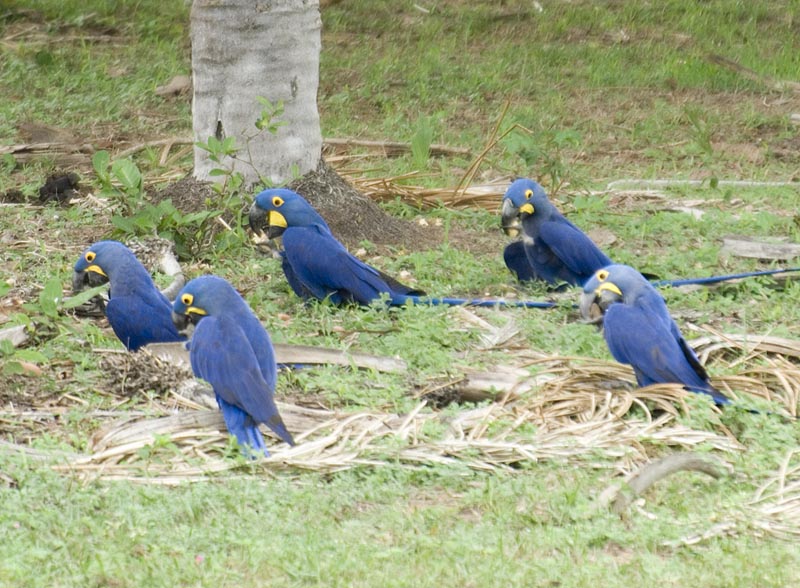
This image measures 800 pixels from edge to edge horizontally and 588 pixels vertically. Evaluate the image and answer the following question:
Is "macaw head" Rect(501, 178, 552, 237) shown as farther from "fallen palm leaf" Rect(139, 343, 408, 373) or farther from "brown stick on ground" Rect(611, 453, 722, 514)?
"brown stick on ground" Rect(611, 453, 722, 514)

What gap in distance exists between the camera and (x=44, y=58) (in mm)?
10859

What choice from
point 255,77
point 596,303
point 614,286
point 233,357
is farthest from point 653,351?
point 255,77

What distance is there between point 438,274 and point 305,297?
2.68ft

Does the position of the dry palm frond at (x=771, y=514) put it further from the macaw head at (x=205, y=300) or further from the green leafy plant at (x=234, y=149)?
the green leafy plant at (x=234, y=149)

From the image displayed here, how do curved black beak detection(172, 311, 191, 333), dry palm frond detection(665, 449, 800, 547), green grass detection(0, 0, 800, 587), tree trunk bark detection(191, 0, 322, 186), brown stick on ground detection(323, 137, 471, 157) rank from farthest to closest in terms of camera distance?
brown stick on ground detection(323, 137, 471, 157) < tree trunk bark detection(191, 0, 322, 186) < curved black beak detection(172, 311, 191, 333) < dry palm frond detection(665, 449, 800, 547) < green grass detection(0, 0, 800, 587)

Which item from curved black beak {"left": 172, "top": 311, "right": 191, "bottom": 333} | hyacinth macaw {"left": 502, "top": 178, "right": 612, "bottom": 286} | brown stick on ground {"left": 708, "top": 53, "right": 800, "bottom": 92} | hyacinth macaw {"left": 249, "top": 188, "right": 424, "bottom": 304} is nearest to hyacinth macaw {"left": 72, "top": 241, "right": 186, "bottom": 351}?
curved black beak {"left": 172, "top": 311, "right": 191, "bottom": 333}

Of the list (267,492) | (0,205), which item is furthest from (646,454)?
(0,205)

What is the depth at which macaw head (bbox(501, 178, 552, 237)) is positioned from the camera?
6477 millimetres

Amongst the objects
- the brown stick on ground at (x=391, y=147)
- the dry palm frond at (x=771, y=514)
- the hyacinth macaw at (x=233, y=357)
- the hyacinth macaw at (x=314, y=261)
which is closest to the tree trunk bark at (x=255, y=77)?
the hyacinth macaw at (x=314, y=261)

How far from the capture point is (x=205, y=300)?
15.4 feet

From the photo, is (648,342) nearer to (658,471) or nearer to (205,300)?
(658,471)

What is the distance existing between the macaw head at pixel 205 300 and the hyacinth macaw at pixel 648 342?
4.59 ft

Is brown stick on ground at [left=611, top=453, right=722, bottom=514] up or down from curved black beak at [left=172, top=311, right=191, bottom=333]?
down

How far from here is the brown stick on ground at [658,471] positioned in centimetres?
390
